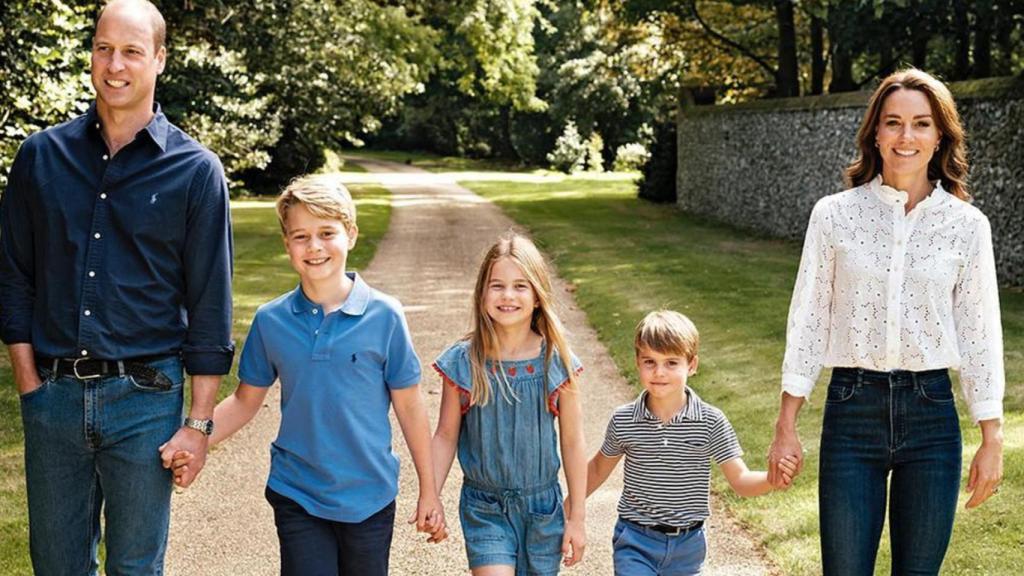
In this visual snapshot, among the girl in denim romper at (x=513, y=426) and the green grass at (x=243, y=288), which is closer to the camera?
the girl in denim romper at (x=513, y=426)

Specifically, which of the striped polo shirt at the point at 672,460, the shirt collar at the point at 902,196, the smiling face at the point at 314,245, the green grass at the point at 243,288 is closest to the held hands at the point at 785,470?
the striped polo shirt at the point at 672,460

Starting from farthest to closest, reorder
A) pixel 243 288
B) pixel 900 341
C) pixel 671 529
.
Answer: pixel 243 288 < pixel 671 529 < pixel 900 341

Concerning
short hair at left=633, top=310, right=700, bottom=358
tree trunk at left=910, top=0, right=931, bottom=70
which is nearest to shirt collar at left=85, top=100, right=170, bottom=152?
short hair at left=633, top=310, right=700, bottom=358

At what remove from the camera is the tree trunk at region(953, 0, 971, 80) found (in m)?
14.9

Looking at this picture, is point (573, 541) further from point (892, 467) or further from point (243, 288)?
point (243, 288)

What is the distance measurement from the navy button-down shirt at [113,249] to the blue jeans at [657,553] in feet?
4.65

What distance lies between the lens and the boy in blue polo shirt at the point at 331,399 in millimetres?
3512

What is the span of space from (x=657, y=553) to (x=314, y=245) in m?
1.47

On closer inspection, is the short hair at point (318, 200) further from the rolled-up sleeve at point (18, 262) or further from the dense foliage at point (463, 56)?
the dense foliage at point (463, 56)

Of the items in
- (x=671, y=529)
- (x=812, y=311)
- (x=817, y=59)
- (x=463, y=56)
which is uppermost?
(x=463, y=56)

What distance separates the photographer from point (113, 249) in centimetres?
327

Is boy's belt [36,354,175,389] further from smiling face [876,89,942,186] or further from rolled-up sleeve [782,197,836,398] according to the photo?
smiling face [876,89,942,186]

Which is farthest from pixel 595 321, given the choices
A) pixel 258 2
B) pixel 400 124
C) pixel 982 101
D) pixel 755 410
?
pixel 400 124

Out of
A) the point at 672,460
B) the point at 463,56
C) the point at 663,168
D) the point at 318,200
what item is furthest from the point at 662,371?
the point at 463,56
